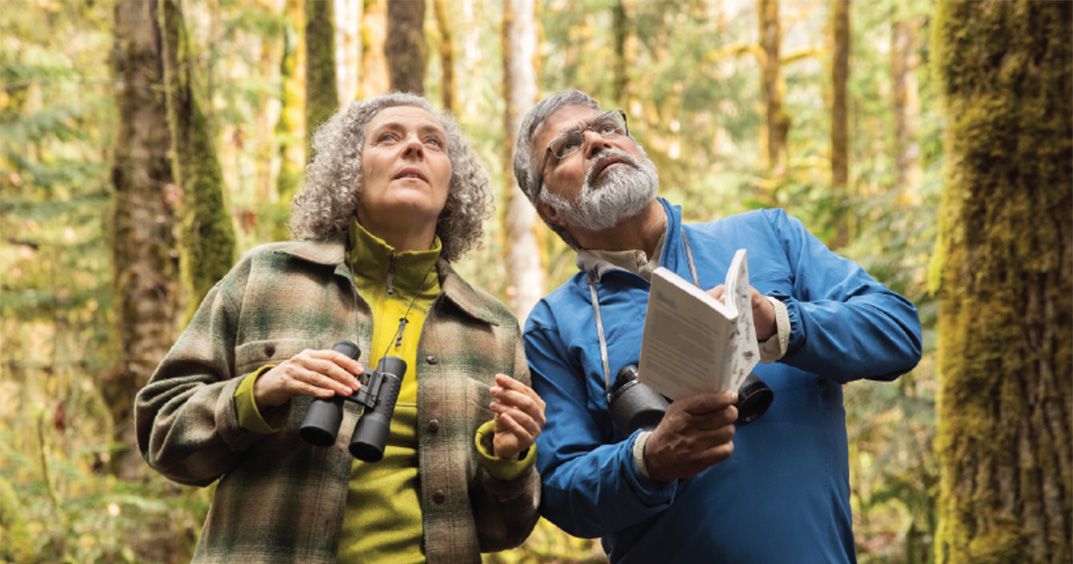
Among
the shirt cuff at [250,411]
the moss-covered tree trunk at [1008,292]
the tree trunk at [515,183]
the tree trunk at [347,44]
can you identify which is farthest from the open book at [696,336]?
the tree trunk at [347,44]

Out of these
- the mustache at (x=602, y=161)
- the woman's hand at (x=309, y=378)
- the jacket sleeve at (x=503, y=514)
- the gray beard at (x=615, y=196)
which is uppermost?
the mustache at (x=602, y=161)

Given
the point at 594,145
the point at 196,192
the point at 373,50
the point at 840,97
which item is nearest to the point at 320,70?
the point at 196,192

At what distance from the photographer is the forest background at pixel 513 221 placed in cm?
400

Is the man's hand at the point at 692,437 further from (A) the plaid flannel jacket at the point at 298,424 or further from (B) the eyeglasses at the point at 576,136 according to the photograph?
(B) the eyeglasses at the point at 576,136

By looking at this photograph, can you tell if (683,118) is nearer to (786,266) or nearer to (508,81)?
(508,81)

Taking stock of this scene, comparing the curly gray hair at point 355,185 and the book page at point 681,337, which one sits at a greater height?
the curly gray hair at point 355,185

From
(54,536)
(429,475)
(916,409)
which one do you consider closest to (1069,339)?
(429,475)

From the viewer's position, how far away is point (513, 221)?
32.2 feet

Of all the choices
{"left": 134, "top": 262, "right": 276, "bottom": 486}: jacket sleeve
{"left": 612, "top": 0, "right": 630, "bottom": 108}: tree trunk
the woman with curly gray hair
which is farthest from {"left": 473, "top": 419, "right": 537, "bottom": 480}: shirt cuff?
{"left": 612, "top": 0, "right": 630, "bottom": 108}: tree trunk

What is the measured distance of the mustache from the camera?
3.31 meters

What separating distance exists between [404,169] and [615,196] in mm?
693

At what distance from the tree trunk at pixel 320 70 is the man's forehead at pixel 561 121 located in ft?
10.4

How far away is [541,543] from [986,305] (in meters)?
5.47

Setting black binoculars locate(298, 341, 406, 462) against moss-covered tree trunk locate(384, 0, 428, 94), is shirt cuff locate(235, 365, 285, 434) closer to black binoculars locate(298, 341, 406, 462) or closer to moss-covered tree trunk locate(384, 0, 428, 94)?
black binoculars locate(298, 341, 406, 462)
